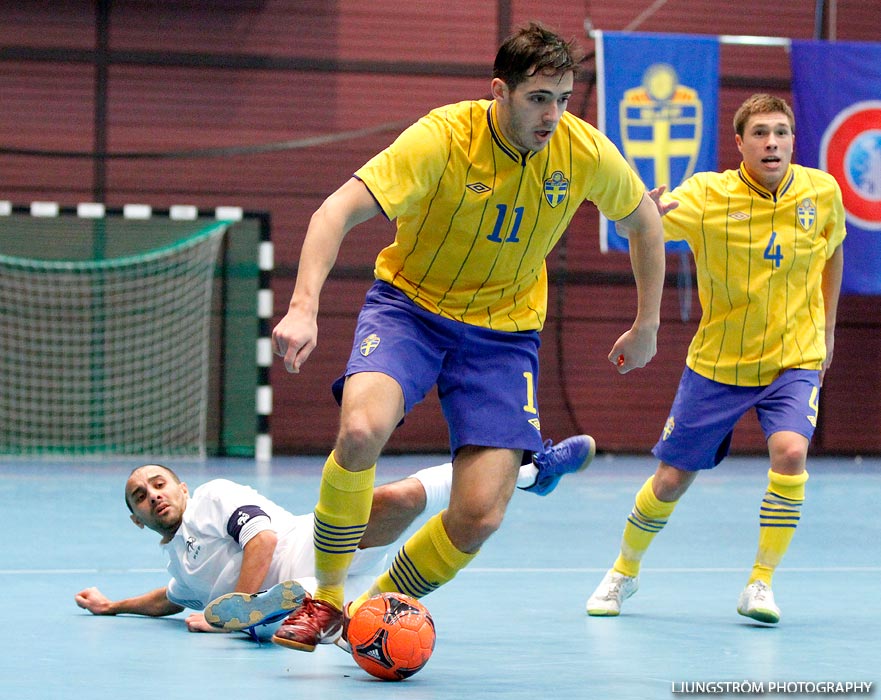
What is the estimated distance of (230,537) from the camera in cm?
425

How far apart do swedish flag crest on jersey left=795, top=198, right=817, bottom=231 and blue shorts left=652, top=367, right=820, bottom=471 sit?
577mm

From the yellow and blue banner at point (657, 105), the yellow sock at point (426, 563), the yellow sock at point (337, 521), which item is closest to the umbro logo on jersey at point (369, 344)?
the yellow sock at point (337, 521)

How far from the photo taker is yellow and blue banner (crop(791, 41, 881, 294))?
11.8 metres

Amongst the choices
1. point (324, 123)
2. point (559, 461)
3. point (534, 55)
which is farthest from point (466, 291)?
point (324, 123)

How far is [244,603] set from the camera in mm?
3699

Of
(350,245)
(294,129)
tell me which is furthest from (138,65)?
(350,245)

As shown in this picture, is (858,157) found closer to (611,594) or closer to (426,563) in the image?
(611,594)

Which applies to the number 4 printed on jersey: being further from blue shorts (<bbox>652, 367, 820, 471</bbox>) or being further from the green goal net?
the green goal net

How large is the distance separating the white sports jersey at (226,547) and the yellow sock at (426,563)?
0.48 metres

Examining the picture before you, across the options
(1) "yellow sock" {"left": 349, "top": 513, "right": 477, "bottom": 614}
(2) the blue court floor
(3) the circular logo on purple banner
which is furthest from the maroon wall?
(1) "yellow sock" {"left": 349, "top": 513, "right": 477, "bottom": 614}

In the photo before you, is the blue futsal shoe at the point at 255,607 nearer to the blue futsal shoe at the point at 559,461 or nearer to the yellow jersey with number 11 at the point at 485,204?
the yellow jersey with number 11 at the point at 485,204

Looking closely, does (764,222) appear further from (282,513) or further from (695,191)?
(282,513)

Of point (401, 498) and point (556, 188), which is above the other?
point (556, 188)

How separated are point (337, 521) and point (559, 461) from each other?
1.57 meters
